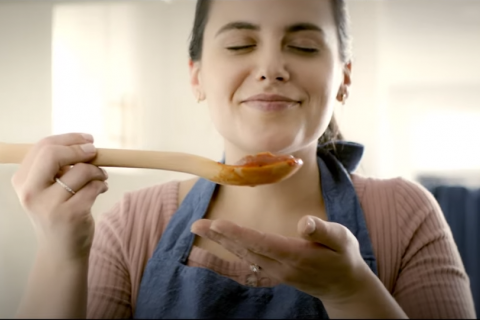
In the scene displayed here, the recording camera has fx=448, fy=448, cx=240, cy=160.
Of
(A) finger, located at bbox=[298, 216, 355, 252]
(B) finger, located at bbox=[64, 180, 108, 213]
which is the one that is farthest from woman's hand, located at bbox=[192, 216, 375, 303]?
(B) finger, located at bbox=[64, 180, 108, 213]

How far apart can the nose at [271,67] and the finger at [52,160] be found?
17 centimetres

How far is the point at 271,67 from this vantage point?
1.41ft

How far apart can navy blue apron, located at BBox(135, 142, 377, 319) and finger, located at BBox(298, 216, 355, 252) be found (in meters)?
0.12

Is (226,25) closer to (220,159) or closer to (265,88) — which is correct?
(265,88)

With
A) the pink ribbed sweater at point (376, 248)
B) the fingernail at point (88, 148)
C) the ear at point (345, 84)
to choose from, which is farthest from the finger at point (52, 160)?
the ear at point (345, 84)

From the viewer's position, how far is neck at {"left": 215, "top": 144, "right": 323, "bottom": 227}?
1.73ft

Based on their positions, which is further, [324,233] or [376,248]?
[376,248]

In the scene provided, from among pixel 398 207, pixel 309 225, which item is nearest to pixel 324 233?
pixel 309 225

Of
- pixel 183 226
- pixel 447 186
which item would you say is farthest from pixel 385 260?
pixel 183 226

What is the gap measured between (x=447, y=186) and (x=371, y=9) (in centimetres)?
22

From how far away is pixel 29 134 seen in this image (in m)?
0.46

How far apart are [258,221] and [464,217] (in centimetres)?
24

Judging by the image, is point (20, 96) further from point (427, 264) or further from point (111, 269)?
point (427, 264)

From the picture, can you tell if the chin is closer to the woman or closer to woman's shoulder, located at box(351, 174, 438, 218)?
the woman
